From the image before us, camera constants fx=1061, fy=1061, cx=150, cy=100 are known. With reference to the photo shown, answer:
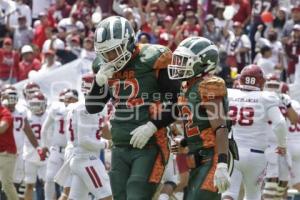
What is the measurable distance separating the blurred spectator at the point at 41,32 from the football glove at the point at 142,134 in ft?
36.7

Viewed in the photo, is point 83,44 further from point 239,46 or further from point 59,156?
point 59,156

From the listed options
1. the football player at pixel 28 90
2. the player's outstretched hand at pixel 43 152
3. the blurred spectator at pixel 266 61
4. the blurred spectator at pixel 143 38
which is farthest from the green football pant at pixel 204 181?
the blurred spectator at pixel 266 61

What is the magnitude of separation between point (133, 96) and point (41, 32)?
36.7 feet

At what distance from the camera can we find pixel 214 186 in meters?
8.25

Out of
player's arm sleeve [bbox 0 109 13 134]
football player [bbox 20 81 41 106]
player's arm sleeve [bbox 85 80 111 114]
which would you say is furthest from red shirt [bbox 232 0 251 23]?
player's arm sleeve [bbox 85 80 111 114]

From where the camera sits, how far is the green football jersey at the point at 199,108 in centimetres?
832

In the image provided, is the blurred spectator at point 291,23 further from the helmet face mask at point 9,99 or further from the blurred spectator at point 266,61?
the helmet face mask at point 9,99

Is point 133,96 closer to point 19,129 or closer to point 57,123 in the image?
point 57,123

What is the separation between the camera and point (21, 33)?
1994 centimetres

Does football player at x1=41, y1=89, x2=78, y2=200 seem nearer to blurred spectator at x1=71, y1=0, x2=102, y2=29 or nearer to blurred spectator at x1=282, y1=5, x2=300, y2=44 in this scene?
blurred spectator at x1=282, y1=5, x2=300, y2=44

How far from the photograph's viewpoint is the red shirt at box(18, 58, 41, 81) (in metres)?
18.2

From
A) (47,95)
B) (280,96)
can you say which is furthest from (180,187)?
(47,95)

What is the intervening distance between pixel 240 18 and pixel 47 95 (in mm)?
4763

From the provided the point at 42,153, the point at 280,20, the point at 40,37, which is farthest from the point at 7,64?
the point at 280,20
